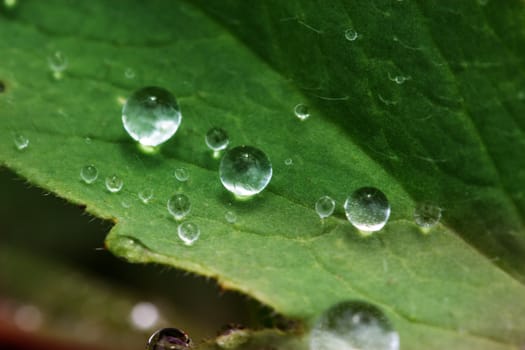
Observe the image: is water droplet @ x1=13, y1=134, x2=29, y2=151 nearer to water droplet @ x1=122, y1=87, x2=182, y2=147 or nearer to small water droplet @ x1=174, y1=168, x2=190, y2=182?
water droplet @ x1=122, y1=87, x2=182, y2=147

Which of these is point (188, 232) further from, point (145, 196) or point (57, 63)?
point (57, 63)

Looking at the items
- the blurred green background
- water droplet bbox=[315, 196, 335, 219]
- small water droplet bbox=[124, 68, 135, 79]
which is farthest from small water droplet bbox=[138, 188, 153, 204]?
the blurred green background

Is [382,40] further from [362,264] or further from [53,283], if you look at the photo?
[53,283]

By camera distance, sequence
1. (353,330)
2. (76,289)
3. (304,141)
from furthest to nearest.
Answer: (76,289) < (304,141) < (353,330)

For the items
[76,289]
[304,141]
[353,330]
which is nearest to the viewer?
[353,330]

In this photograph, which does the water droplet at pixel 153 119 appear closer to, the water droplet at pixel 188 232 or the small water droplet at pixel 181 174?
the small water droplet at pixel 181 174

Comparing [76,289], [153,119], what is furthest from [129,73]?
[76,289]

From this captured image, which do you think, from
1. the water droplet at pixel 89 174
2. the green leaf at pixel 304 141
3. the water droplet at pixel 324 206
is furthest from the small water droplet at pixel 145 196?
the water droplet at pixel 324 206
